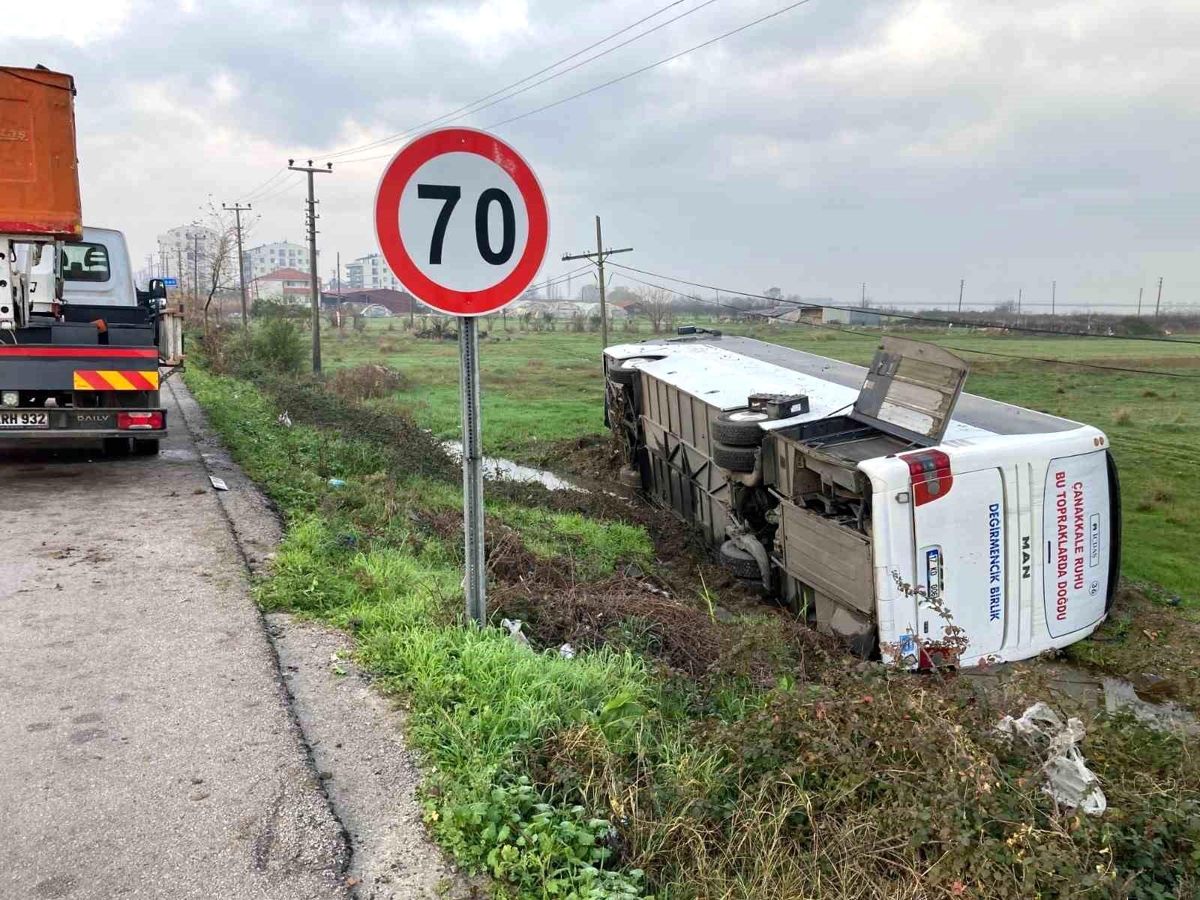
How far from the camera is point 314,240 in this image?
31.2 metres

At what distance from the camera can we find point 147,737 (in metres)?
3.14

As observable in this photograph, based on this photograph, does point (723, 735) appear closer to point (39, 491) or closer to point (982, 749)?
point (982, 749)

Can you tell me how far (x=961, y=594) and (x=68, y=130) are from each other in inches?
304

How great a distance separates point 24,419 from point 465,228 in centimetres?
638

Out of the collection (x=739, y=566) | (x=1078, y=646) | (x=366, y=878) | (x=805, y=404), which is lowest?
(x=1078, y=646)

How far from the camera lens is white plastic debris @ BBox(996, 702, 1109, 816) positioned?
260cm

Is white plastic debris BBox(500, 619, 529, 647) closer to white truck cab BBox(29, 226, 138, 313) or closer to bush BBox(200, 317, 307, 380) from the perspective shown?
white truck cab BBox(29, 226, 138, 313)

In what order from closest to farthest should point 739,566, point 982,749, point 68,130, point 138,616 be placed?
point 982,749 < point 138,616 < point 68,130 < point 739,566

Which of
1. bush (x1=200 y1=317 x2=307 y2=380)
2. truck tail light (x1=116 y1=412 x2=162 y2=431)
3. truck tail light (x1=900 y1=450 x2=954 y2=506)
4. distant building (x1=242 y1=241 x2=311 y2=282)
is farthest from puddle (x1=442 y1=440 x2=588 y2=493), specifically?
distant building (x1=242 y1=241 x2=311 y2=282)

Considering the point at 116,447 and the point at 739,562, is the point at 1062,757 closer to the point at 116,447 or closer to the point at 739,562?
the point at 739,562

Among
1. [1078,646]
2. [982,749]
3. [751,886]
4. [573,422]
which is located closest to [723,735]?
[751,886]

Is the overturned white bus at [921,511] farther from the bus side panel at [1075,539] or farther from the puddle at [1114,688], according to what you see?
the puddle at [1114,688]

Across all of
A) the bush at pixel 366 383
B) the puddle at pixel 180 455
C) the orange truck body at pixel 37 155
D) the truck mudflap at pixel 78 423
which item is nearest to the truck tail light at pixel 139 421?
the truck mudflap at pixel 78 423

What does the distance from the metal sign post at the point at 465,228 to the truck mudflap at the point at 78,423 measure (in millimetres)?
5795
